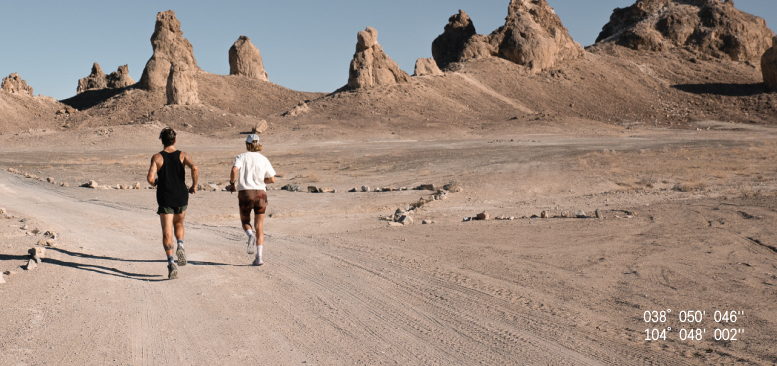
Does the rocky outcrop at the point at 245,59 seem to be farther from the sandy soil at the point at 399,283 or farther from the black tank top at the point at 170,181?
the black tank top at the point at 170,181

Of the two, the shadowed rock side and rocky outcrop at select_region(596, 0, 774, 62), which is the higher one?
rocky outcrop at select_region(596, 0, 774, 62)

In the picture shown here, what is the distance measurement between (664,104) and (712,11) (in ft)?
97.0

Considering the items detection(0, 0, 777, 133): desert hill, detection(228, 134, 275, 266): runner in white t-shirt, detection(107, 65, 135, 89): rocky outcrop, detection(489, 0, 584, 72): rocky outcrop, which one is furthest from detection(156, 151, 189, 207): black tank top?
detection(107, 65, 135, 89): rocky outcrop

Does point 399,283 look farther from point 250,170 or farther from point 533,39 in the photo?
point 533,39

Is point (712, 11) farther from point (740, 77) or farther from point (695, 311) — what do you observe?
point (695, 311)

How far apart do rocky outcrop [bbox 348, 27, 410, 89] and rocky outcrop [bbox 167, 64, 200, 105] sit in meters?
19.1

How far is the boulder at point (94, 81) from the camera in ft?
354

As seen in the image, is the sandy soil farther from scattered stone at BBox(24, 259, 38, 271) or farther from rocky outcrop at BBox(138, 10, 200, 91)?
rocky outcrop at BBox(138, 10, 200, 91)

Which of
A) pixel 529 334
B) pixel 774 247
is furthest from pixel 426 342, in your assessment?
pixel 774 247

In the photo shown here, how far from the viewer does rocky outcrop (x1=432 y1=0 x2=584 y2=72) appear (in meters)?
83.4

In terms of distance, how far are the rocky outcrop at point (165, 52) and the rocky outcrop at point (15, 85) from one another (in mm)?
21432

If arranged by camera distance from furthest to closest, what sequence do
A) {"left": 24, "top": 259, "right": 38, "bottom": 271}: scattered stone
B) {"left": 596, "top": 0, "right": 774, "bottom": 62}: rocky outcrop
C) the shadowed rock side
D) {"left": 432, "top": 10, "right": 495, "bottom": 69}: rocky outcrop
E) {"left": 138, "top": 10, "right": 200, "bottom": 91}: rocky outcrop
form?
the shadowed rock side → {"left": 432, "top": 10, "right": 495, "bottom": 69}: rocky outcrop → {"left": 596, "top": 0, "right": 774, "bottom": 62}: rocky outcrop → {"left": 138, "top": 10, "right": 200, "bottom": 91}: rocky outcrop → {"left": 24, "top": 259, "right": 38, "bottom": 271}: scattered stone

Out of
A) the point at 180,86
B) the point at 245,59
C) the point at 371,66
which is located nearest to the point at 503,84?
the point at 371,66

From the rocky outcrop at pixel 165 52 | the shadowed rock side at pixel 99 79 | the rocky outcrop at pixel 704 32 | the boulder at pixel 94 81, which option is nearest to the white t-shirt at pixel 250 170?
the rocky outcrop at pixel 165 52
